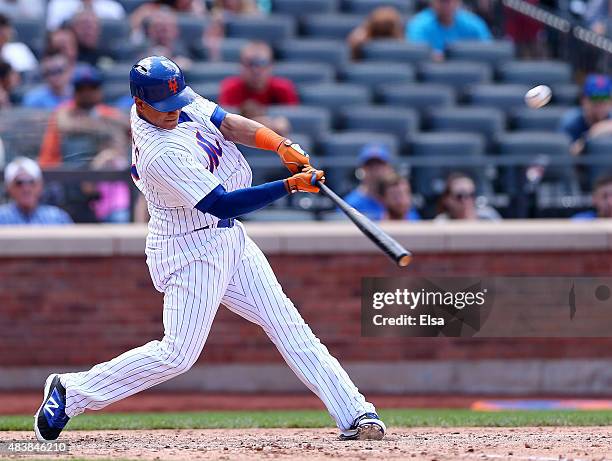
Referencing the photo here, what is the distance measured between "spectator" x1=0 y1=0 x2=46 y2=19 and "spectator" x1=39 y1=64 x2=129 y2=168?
2.66 meters

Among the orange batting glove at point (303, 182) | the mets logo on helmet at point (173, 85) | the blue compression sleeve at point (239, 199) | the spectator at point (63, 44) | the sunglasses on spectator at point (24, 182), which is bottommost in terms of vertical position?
the sunglasses on spectator at point (24, 182)

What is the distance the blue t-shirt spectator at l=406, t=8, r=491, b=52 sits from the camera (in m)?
13.2

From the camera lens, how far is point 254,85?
440 inches

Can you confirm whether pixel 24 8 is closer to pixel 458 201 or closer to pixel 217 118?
pixel 458 201

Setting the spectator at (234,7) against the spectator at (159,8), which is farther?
the spectator at (234,7)

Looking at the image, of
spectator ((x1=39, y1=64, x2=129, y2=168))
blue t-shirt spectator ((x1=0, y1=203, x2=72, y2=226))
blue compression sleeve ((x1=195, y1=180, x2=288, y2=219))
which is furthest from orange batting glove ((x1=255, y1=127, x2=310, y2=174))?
spectator ((x1=39, y1=64, x2=129, y2=168))

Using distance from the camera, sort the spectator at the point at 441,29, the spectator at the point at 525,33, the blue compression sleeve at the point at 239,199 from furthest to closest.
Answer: the spectator at the point at 525,33 → the spectator at the point at 441,29 → the blue compression sleeve at the point at 239,199

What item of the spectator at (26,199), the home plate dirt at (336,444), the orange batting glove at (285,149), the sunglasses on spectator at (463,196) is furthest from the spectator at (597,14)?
the orange batting glove at (285,149)

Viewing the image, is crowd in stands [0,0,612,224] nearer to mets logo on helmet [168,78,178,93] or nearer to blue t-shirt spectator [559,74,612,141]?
blue t-shirt spectator [559,74,612,141]

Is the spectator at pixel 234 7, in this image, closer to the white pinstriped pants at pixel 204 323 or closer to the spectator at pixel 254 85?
the spectator at pixel 254 85

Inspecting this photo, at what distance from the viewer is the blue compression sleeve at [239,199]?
5.64 meters

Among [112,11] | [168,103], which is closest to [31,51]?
[112,11]
